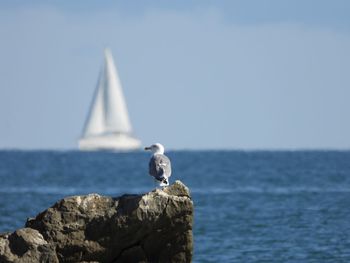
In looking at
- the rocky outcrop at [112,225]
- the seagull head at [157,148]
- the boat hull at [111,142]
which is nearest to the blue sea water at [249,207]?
the seagull head at [157,148]

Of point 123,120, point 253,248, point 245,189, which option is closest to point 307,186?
point 245,189

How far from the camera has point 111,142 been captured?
109938 millimetres

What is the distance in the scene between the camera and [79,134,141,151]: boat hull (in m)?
108

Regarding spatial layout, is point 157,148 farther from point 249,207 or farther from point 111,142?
point 111,142

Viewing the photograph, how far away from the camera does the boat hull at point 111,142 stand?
108438 millimetres

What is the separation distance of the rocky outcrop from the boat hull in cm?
9146

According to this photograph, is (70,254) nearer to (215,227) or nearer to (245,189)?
(215,227)

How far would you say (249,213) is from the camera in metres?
40.0

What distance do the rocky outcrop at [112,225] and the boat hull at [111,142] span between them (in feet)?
300

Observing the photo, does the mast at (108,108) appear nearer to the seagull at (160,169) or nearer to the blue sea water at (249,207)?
Answer: the blue sea water at (249,207)

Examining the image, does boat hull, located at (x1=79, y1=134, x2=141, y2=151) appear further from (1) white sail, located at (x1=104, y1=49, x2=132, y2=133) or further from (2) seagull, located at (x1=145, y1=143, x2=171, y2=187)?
(2) seagull, located at (x1=145, y1=143, x2=171, y2=187)

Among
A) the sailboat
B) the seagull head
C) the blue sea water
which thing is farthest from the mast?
the seagull head

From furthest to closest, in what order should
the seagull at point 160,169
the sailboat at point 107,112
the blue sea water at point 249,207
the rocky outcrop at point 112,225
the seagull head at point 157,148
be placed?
1. the sailboat at point 107,112
2. the blue sea water at point 249,207
3. the seagull head at point 157,148
4. the seagull at point 160,169
5. the rocky outcrop at point 112,225

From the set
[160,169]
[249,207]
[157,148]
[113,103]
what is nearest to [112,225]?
[160,169]
